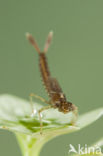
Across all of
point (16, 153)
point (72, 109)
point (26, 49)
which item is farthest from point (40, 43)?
point (72, 109)

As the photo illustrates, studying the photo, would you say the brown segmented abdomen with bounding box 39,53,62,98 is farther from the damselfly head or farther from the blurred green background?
the blurred green background

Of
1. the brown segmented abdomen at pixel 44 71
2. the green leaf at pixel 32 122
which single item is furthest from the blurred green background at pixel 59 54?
the green leaf at pixel 32 122

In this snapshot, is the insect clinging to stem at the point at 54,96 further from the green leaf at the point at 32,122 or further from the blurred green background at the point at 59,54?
the blurred green background at the point at 59,54

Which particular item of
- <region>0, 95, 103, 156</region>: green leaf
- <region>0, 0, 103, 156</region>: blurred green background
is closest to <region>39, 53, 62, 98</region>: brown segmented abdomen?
<region>0, 95, 103, 156</region>: green leaf

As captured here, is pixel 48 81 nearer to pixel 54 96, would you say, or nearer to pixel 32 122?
pixel 54 96

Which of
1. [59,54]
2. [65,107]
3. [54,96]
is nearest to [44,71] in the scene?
[54,96]

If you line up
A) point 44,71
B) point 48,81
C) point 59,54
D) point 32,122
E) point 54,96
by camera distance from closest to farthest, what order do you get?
point 32,122 → point 54,96 → point 48,81 → point 44,71 → point 59,54
